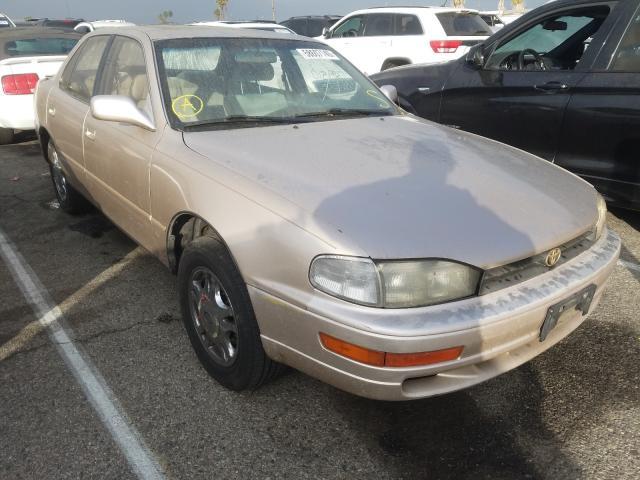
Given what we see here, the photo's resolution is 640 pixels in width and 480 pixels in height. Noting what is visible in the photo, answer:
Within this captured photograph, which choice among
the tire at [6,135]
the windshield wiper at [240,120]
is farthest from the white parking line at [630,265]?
the tire at [6,135]

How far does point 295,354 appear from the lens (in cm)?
Answer: 209

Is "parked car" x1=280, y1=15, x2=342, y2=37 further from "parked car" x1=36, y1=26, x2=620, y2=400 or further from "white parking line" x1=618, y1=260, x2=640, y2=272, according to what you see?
"white parking line" x1=618, y1=260, x2=640, y2=272

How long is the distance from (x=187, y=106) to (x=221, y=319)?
117 centimetres

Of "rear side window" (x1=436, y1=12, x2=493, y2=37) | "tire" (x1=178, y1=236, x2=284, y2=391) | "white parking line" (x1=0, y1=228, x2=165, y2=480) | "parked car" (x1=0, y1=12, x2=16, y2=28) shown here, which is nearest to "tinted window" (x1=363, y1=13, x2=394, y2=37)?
"rear side window" (x1=436, y1=12, x2=493, y2=37)

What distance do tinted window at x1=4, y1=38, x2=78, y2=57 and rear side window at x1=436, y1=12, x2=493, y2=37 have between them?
578cm

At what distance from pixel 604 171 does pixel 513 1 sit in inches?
1569

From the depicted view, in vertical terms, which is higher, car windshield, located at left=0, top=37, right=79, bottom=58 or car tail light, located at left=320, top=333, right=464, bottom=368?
car windshield, located at left=0, top=37, right=79, bottom=58

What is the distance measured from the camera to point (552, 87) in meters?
4.15

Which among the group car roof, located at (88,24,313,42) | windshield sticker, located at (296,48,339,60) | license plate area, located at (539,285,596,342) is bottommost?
license plate area, located at (539,285,596,342)

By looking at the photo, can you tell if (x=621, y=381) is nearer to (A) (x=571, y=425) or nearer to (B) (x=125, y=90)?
(A) (x=571, y=425)

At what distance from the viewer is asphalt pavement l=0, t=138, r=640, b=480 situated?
6.93 feet

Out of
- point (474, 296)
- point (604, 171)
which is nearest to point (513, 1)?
point (604, 171)

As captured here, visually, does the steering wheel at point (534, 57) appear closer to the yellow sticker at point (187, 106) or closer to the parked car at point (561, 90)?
the parked car at point (561, 90)

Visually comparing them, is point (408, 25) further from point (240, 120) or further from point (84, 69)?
point (240, 120)
